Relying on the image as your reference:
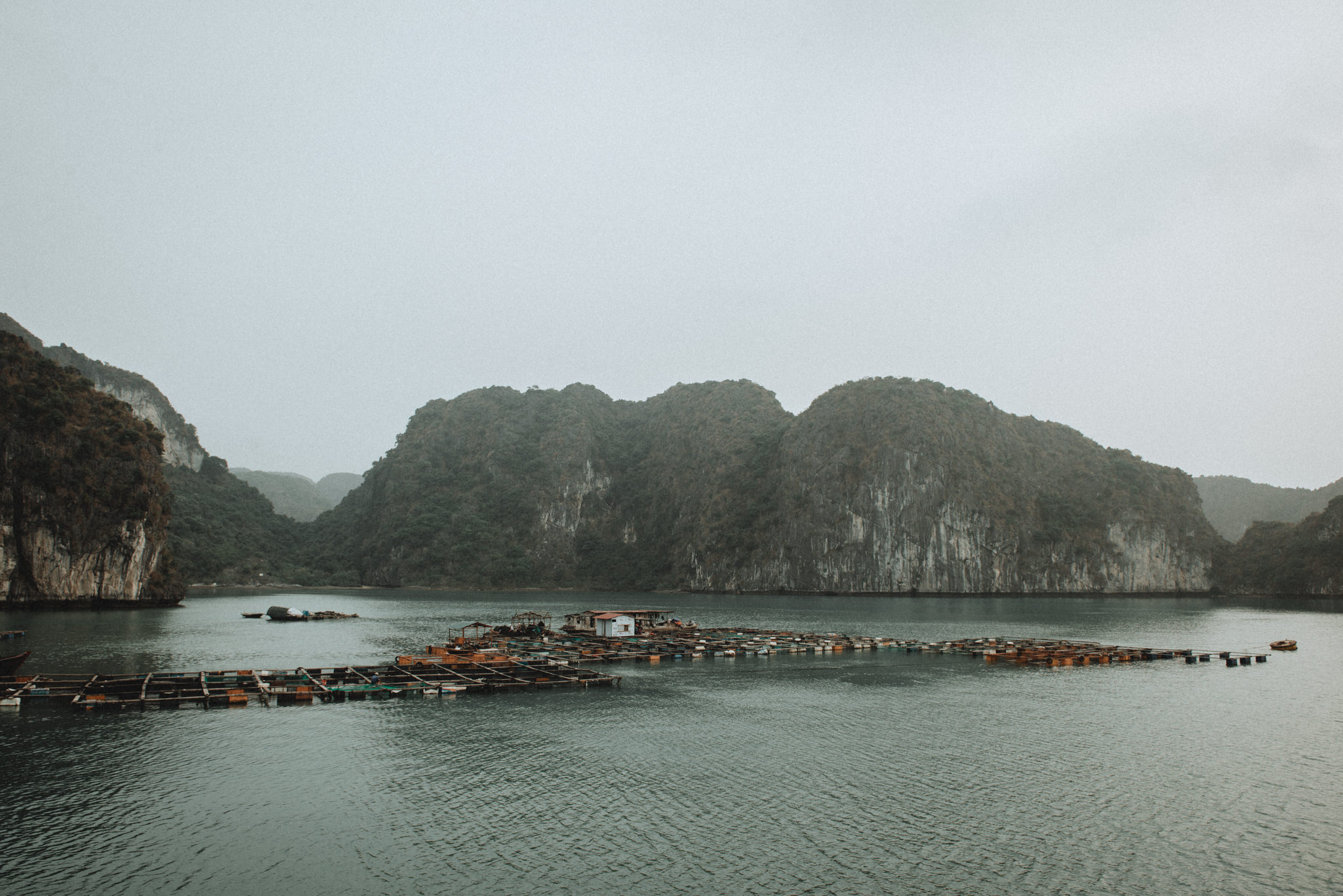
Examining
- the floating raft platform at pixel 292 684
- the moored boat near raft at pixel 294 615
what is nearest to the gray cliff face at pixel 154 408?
the moored boat near raft at pixel 294 615

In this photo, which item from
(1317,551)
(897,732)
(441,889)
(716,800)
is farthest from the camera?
(1317,551)

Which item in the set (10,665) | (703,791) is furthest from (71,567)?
(703,791)

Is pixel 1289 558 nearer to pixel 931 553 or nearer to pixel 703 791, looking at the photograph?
pixel 931 553

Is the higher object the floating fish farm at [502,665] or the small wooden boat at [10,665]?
the small wooden boat at [10,665]

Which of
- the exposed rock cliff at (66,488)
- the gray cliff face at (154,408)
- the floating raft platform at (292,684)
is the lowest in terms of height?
the floating raft platform at (292,684)

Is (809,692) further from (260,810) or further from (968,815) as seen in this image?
(260,810)

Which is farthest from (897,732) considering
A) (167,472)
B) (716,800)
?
(167,472)

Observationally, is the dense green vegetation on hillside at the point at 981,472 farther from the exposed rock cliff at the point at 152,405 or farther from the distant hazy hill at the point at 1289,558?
the exposed rock cliff at the point at 152,405

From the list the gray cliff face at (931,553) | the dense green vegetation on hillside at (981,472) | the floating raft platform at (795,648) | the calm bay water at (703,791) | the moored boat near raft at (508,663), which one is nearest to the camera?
the calm bay water at (703,791)
